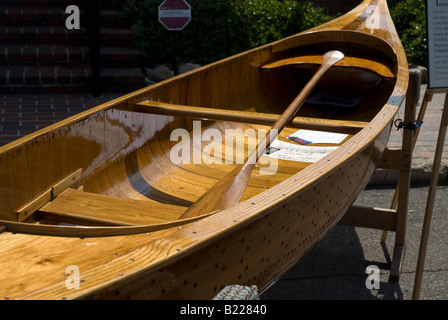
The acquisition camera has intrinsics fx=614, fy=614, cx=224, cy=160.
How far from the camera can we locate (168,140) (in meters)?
3.49

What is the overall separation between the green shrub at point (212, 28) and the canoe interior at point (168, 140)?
2741 mm

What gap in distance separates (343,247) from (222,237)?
7.08ft

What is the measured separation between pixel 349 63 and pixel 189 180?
5.55 ft

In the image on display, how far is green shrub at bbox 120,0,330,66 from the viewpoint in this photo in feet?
24.1

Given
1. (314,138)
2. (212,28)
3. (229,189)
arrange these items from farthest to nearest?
(212,28) → (314,138) → (229,189)

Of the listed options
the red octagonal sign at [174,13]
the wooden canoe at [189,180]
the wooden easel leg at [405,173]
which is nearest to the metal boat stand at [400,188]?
the wooden easel leg at [405,173]

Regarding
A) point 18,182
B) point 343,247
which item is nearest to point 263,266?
point 18,182

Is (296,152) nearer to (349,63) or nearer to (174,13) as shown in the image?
(349,63)

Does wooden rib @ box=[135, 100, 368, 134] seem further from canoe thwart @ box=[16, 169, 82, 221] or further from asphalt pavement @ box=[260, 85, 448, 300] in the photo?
asphalt pavement @ box=[260, 85, 448, 300]

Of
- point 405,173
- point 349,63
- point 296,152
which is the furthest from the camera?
point 349,63

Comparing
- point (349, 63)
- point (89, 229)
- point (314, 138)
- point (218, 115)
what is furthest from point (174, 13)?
point (89, 229)

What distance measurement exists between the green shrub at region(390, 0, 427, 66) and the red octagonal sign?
3474 mm

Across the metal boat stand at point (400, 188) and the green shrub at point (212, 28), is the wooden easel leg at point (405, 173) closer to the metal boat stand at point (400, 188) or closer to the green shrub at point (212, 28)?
the metal boat stand at point (400, 188)

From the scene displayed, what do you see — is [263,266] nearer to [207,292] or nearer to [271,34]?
[207,292]
